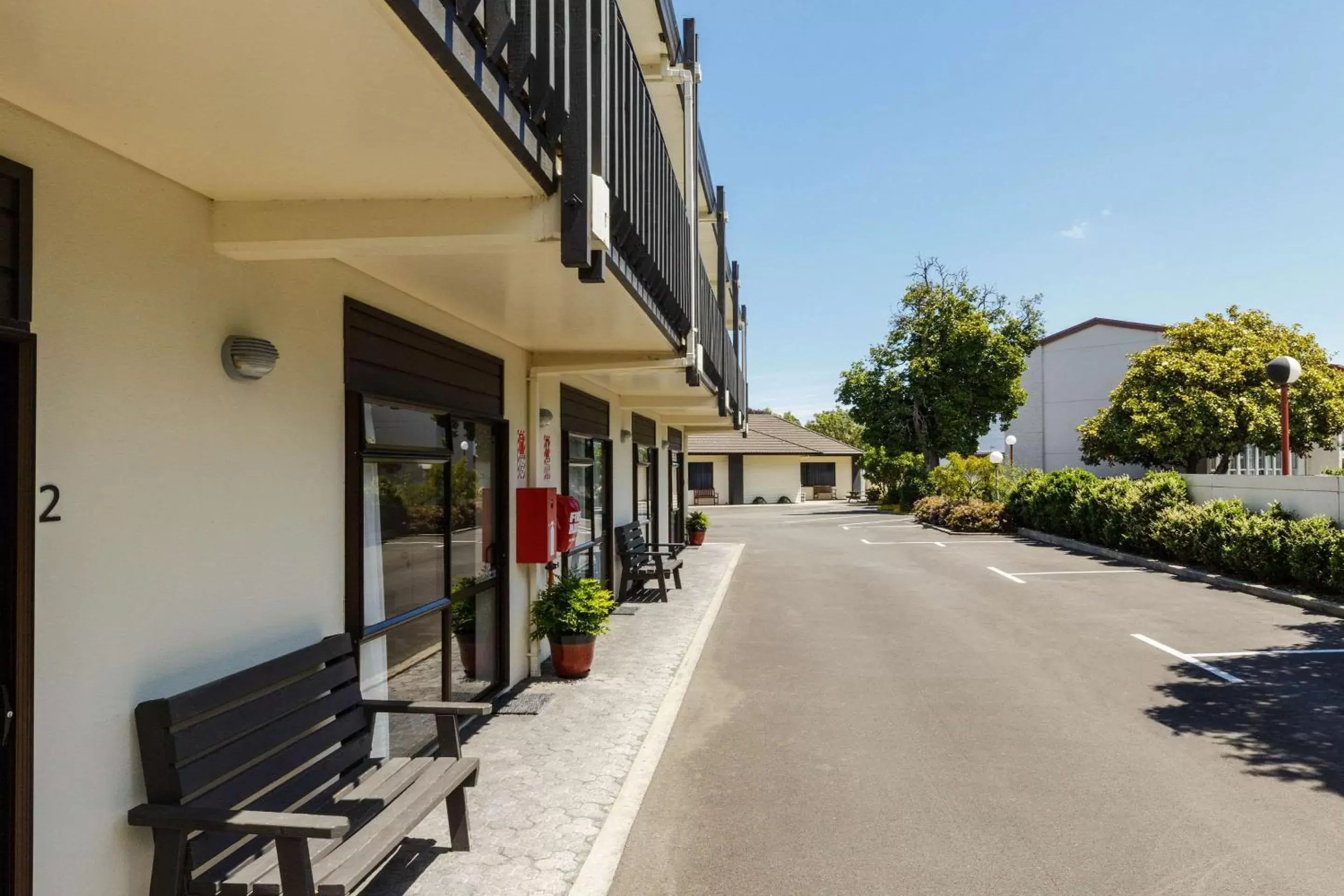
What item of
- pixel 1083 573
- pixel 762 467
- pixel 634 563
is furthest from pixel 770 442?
pixel 634 563

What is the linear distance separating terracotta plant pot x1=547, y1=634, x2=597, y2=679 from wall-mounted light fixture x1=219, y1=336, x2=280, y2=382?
170 inches

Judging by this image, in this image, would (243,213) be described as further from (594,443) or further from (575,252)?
A: (594,443)

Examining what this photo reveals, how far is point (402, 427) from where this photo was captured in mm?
4875

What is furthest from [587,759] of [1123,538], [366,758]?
[1123,538]

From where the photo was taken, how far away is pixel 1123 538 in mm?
16969

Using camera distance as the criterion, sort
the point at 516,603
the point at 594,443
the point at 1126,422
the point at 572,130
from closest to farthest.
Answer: the point at 572,130 < the point at 516,603 < the point at 594,443 < the point at 1126,422

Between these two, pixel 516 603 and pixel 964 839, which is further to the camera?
pixel 516 603

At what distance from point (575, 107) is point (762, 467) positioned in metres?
39.9

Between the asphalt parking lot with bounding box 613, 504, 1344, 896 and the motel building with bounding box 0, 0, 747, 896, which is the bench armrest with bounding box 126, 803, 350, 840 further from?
the asphalt parking lot with bounding box 613, 504, 1344, 896

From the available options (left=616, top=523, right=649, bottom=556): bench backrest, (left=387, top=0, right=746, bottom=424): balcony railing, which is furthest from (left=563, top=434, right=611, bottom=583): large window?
(left=387, top=0, right=746, bottom=424): balcony railing

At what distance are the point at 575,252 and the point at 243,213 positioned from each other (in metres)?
1.34

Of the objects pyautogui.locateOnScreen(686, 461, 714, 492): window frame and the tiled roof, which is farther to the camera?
pyautogui.locateOnScreen(686, 461, 714, 492): window frame

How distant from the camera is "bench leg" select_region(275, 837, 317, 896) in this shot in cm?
260

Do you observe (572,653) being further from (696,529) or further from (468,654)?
(696,529)
